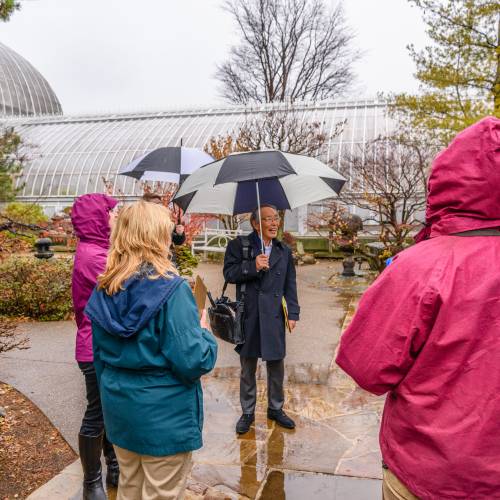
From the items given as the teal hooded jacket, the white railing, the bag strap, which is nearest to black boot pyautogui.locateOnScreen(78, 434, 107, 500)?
the teal hooded jacket

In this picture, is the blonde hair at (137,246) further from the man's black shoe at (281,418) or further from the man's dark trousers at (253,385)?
the man's black shoe at (281,418)

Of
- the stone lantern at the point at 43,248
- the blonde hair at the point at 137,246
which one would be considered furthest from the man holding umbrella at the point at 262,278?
the stone lantern at the point at 43,248


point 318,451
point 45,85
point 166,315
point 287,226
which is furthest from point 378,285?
point 45,85

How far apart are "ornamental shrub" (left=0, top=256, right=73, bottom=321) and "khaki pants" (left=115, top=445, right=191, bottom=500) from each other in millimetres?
Result: 6421

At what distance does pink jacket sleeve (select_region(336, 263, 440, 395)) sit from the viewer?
5.26 feet

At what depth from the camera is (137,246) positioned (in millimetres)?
2234

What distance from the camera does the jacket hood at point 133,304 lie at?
210cm

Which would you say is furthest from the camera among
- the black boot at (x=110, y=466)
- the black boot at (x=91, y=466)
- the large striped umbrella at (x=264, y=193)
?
the large striped umbrella at (x=264, y=193)

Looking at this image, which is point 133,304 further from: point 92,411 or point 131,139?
point 131,139

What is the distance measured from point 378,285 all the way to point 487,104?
32.1 feet

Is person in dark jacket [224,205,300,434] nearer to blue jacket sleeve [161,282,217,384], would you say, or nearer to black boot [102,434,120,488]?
black boot [102,434,120,488]

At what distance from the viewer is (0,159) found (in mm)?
8250

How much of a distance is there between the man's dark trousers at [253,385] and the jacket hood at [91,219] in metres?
1.61

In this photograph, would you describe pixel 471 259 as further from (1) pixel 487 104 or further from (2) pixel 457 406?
(1) pixel 487 104
